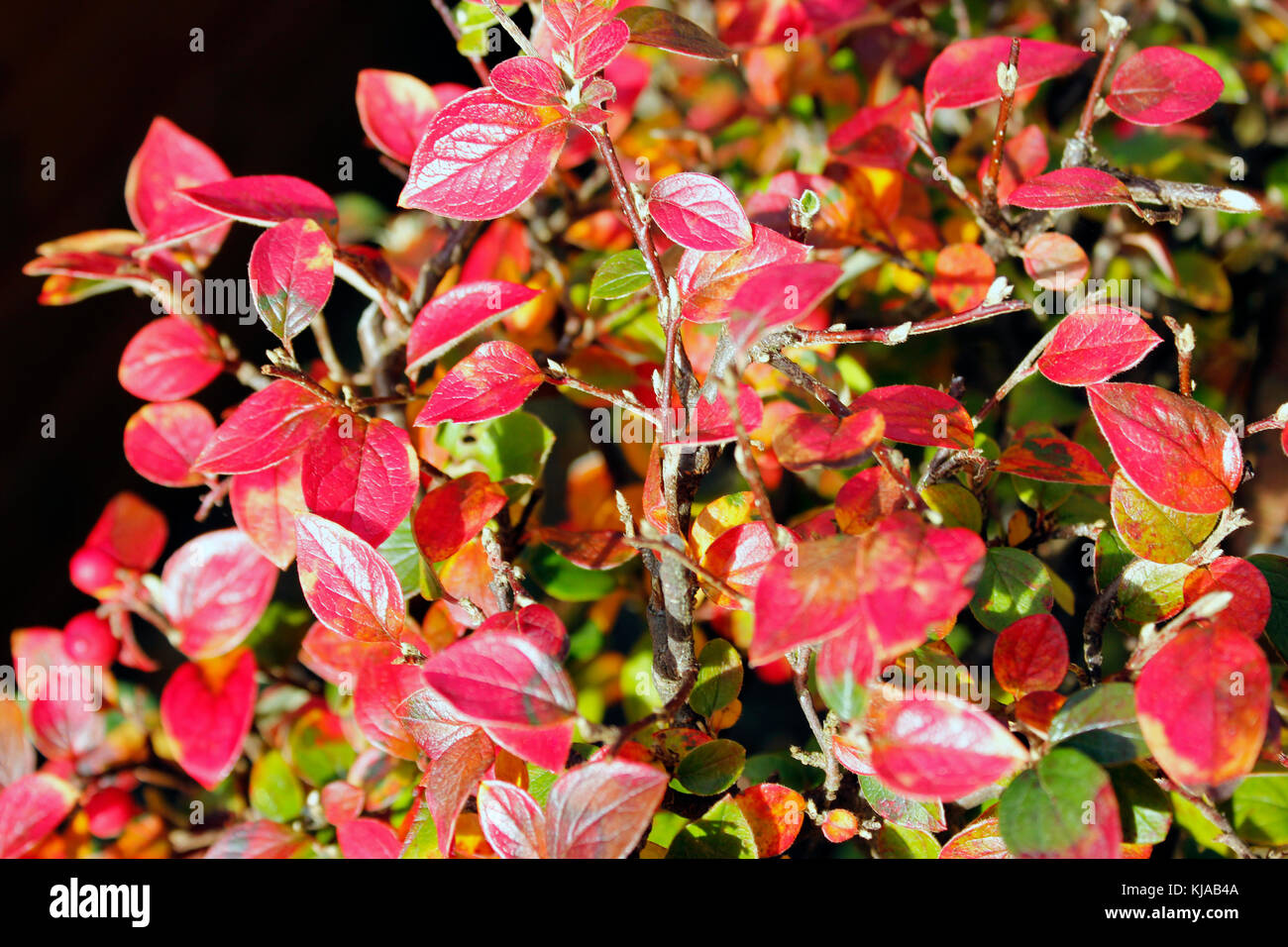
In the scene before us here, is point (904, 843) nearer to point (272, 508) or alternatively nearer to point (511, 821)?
point (511, 821)

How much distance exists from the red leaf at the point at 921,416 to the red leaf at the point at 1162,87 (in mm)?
322

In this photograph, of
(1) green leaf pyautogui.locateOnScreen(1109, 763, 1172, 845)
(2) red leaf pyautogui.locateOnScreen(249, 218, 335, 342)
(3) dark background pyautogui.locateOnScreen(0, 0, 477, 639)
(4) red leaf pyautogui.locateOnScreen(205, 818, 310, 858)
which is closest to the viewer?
(1) green leaf pyautogui.locateOnScreen(1109, 763, 1172, 845)

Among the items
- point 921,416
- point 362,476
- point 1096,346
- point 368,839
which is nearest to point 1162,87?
→ point 1096,346

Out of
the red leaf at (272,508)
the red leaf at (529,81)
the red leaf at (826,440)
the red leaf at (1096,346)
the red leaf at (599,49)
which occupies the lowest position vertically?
the red leaf at (272,508)

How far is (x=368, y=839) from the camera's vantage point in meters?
0.66

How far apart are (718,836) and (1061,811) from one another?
0.22 m

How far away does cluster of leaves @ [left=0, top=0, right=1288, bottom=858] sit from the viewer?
487 millimetres

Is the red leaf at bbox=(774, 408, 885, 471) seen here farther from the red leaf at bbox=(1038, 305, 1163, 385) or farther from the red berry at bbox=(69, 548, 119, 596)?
the red berry at bbox=(69, 548, 119, 596)

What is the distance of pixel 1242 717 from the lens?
1.48ft

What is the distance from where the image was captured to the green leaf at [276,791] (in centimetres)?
83

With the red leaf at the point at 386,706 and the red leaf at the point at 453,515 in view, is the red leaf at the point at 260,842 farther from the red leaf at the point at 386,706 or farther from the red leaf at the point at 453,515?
the red leaf at the point at 453,515

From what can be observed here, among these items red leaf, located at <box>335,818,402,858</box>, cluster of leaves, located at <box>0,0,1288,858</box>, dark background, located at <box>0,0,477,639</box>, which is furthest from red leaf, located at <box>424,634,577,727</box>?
dark background, located at <box>0,0,477,639</box>

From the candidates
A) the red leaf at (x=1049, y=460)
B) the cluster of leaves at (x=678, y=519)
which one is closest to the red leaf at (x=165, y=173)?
the cluster of leaves at (x=678, y=519)

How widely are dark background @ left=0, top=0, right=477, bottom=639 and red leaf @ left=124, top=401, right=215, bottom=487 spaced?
573 mm
